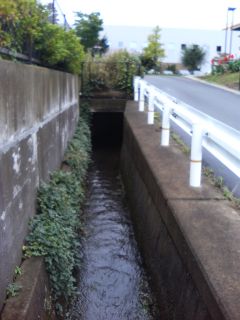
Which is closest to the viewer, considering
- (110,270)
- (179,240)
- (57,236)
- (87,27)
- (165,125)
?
(179,240)

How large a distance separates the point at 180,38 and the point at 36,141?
65.5m

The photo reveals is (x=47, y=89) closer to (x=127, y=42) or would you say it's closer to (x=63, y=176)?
(x=63, y=176)

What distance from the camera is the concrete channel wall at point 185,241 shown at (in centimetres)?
287

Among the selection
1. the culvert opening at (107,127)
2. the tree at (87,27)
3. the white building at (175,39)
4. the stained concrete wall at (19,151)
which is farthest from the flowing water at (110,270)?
the white building at (175,39)

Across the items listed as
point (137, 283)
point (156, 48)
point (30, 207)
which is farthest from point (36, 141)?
point (156, 48)

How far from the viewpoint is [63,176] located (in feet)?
21.4

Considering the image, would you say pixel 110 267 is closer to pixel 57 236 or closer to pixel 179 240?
pixel 57 236

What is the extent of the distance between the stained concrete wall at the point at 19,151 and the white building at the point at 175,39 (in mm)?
60416

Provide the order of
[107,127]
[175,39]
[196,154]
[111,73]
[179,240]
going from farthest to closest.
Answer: [175,39], [111,73], [107,127], [196,154], [179,240]

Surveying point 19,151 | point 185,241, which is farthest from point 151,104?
point 185,241

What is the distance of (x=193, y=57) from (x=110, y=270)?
57.7 meters

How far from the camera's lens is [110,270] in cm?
563

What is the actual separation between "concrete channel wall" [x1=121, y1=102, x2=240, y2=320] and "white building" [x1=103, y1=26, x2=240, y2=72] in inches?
2382

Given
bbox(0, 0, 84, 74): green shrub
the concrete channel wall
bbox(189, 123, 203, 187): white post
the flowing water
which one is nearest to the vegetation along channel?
the flowing water
